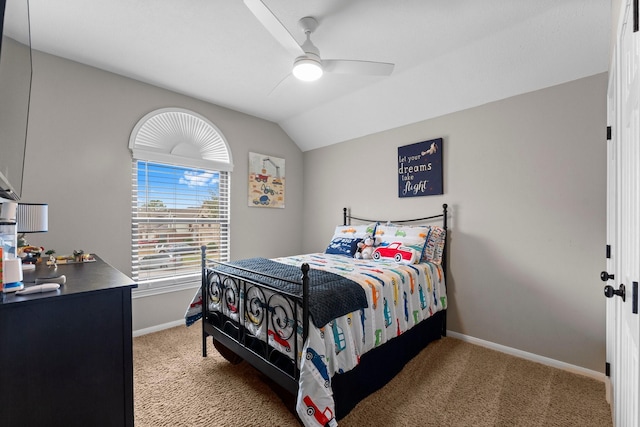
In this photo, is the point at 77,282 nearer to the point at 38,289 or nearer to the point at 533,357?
the point at 38,289

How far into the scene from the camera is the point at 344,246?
10.9 feet

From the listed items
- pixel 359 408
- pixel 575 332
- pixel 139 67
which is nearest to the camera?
pixel 359 408

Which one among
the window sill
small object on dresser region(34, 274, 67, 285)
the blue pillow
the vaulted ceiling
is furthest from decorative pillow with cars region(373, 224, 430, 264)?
small object on dresser region(34, 274, 67, 285)

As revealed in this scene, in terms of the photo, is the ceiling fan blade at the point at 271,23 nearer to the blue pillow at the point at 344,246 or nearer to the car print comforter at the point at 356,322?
the car print comforter at the point at 356,322

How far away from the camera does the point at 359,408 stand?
72.7 inches

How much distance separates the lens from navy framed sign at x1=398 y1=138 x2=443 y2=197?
10.1ft

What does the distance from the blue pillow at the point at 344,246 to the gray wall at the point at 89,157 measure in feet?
5.63

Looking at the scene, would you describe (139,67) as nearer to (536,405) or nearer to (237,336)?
(237,336)

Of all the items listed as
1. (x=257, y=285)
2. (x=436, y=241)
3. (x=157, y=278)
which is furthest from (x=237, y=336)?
(x=436, y=241)

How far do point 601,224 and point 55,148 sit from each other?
4.49 m

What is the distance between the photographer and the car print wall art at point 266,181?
12.8 feet

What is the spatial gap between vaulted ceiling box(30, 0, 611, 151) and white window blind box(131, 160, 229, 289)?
0.96 metres

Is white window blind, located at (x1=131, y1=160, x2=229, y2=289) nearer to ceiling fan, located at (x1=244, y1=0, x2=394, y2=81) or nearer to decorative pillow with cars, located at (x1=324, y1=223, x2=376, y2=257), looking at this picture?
decorative pillow with cars, located at (x1=324, y1=223, x2=376, y2=257)

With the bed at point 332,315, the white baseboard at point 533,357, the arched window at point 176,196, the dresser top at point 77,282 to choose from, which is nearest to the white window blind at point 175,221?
the arched window at point 176,196
